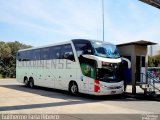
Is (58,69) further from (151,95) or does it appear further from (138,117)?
(138,117)

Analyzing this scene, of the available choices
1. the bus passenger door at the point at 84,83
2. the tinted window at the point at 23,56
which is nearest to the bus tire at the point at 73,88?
the bus passenger door at the point at 84,83

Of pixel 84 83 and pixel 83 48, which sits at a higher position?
pixel 83 48

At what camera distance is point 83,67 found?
1722 cm

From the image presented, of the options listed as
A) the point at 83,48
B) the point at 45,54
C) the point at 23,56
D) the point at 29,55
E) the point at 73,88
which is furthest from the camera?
the point at 23,56

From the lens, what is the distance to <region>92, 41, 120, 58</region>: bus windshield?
1684 centimetres

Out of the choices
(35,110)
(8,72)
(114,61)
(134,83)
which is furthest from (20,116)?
(8,72)

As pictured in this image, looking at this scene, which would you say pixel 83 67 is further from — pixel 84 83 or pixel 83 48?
pixel 83 48

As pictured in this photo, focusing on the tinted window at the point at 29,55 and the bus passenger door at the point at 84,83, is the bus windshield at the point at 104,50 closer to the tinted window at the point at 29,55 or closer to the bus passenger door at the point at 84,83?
the bus passenger door at the point at 84,83

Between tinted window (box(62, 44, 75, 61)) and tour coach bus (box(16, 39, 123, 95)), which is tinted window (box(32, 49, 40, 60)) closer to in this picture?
tour coach bus (box(16, 39, 123, 95))

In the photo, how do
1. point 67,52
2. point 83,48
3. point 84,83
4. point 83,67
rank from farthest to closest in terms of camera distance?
point 67,52 < point 83,48 < point 83,67 < point 84,83

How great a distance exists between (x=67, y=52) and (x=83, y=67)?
207cm

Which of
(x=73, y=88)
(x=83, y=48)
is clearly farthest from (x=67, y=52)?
(x=73, y=88)

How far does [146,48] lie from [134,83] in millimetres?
2843

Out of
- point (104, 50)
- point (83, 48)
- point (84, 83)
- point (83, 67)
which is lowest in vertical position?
point (84, 83)
